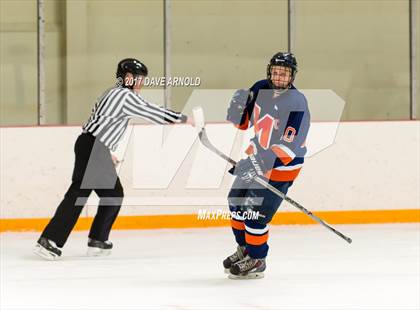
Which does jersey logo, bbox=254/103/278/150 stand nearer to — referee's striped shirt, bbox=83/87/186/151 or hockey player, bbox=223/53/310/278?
hockey player, bbox=223/53/310/278

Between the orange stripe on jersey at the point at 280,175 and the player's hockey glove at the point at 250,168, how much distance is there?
39 millimetres

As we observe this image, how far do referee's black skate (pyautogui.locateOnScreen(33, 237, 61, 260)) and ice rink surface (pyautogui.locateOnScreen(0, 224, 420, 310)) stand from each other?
0.15 ft

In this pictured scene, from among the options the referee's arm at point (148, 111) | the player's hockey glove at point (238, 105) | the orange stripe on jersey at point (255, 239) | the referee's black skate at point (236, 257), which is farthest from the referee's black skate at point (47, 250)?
the player's hockey glove at point (238, 105)

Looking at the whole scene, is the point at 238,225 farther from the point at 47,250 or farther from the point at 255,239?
the point at 47,250

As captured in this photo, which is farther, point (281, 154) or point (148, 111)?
point (148, 111)

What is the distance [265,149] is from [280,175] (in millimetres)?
138

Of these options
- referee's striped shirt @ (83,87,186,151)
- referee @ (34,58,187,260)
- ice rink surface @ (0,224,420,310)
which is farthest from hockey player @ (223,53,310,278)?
referee @ (34,58,187,260)

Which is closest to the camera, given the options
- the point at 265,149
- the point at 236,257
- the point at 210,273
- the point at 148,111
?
the point at 265,149

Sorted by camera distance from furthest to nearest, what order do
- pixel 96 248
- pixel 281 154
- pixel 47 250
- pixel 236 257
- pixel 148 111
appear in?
pixel 96 248
pixel 47 250
pixel 148 111
pixel 236 257
pixel 281 154

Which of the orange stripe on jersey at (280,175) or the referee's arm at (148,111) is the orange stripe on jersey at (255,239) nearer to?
the orange stripe on jersey at (280,175)

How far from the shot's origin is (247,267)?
4871mm

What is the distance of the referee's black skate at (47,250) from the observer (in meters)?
5.49

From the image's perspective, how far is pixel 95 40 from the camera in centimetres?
722

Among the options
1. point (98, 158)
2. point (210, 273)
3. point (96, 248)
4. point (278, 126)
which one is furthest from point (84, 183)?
point (278, 126)
